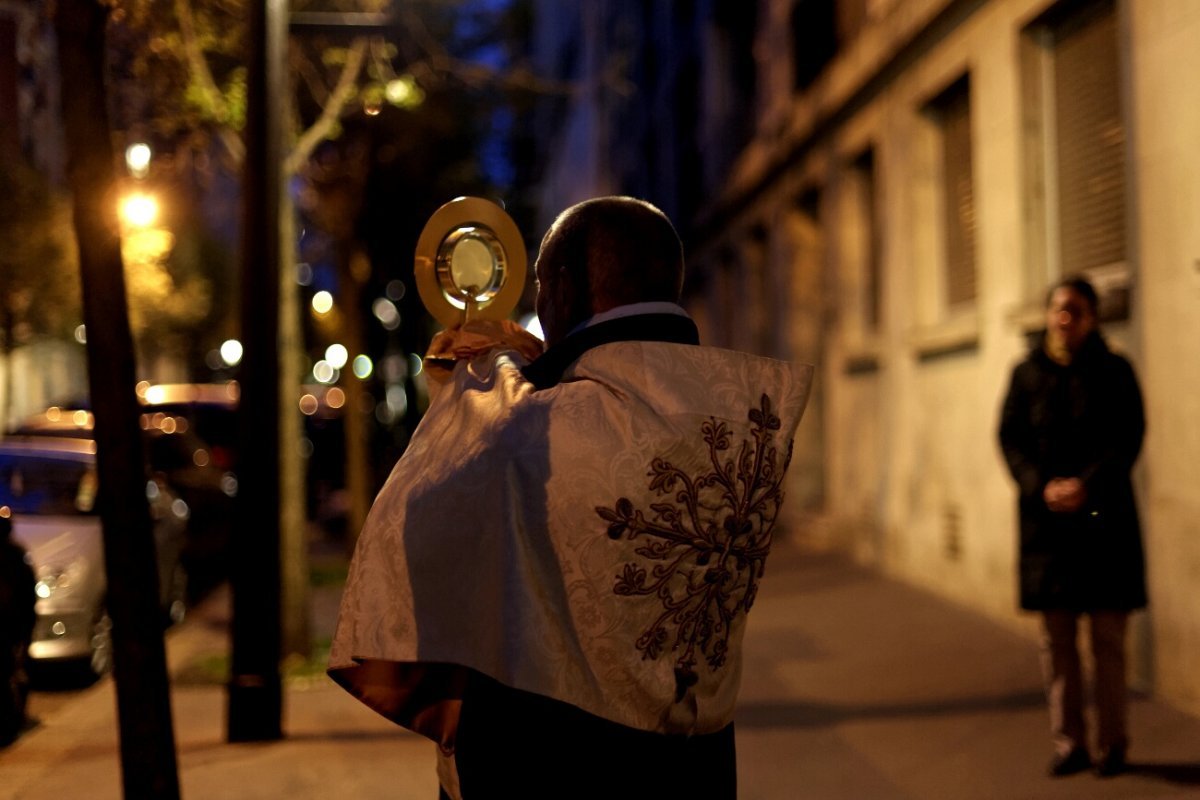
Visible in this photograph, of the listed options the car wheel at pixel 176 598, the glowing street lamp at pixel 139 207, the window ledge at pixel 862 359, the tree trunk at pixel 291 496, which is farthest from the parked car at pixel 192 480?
the window ledge at pixel 862 359

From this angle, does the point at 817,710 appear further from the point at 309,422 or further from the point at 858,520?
the point at 309,422

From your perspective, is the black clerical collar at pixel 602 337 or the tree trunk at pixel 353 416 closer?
the black clerical collar at pixel 602 337

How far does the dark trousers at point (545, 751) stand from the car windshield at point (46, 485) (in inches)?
335

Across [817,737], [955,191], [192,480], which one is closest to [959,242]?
[955,191]

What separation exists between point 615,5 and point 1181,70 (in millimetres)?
30674

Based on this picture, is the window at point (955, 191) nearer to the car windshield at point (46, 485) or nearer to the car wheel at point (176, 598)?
the car wheel at point (176, 598)

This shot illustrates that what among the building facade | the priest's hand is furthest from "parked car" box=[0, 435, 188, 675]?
the priest's hand

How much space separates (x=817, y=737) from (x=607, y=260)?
17.0 ft

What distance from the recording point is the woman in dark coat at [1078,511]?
19.6 ft

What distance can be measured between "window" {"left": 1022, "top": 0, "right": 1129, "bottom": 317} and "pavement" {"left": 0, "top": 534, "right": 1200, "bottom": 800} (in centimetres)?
230

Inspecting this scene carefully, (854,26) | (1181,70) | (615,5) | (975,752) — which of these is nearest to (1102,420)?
(975,752)

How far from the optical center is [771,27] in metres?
19.0

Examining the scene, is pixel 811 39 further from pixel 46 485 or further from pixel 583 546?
pixel 583 546

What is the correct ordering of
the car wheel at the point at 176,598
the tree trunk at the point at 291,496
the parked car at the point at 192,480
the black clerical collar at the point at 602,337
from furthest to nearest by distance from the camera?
the parked car at the point at 192,480 < the car wheel at the point at 176,598 < the tree trunk at the point at 291,496 < the black clerical collar at the point at 602,337
